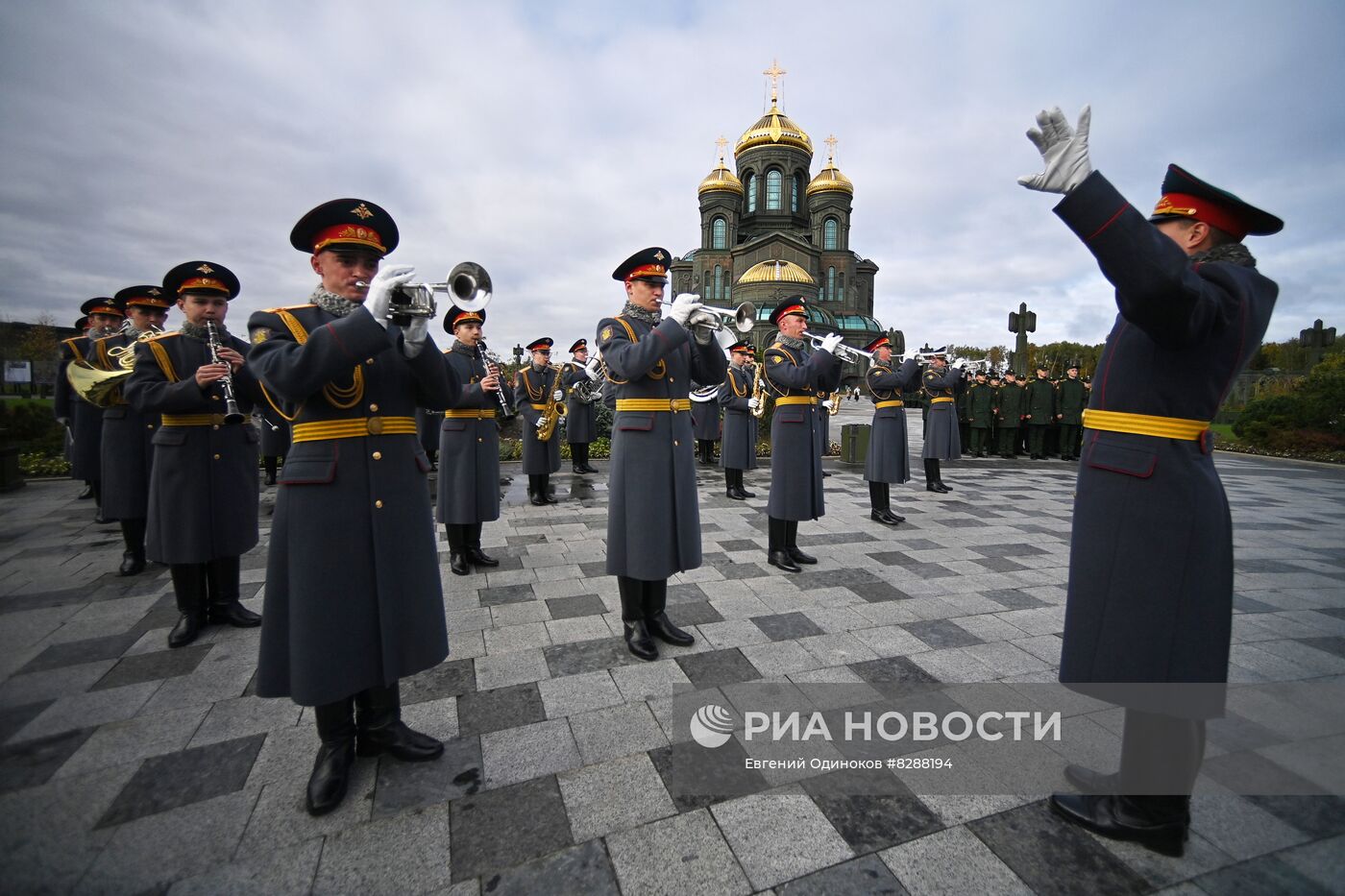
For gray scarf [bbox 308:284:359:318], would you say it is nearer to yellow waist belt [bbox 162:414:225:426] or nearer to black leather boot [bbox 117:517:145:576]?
yellow waist belt [bbox 162:414:225:426]

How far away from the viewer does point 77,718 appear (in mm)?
3221

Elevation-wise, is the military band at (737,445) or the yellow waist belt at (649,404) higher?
the yellow waist belt at (649,404)

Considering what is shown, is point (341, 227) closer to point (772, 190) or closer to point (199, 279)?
point (199, 279)

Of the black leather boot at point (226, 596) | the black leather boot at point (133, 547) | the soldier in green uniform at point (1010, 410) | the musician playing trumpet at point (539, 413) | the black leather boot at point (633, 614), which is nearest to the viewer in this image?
the black leather boot at point (633, 614)

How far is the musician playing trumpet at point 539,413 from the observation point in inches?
368

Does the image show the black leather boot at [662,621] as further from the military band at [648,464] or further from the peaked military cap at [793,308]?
the peaked military cap at [793,308]

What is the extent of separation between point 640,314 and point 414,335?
6.14 ft

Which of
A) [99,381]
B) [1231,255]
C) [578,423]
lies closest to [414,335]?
[1231,255]

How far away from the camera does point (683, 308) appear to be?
3.76 m

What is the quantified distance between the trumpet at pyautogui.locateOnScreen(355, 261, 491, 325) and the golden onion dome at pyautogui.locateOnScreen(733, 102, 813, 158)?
5886cm

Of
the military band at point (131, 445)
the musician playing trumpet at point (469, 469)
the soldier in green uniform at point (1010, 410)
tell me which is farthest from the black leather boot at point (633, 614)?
the soldier in green uniform at point (1010, 410)

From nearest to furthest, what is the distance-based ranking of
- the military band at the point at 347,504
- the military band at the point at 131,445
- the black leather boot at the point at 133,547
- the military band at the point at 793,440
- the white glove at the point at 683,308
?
the military band at the point at 347,504, the white glove at the point at 683,308, the military band at the point at 131,445, the black leather boot at the point at 133,547, the military band at the point at 793,440

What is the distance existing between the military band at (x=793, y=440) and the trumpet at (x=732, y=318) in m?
1.39

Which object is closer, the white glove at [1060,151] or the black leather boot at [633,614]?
the white glove at [1060,151]
